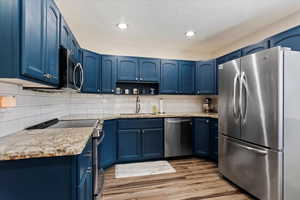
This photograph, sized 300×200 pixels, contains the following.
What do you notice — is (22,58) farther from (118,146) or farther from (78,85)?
(118,146)

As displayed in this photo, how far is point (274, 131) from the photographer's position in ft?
5.43

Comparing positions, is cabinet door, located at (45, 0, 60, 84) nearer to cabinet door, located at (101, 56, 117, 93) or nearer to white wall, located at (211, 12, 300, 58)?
cabinet door, located at (101, 56, 117, 93)

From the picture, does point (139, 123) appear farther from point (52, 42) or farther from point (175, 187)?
point (52, 42)

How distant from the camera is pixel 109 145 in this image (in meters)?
2.90

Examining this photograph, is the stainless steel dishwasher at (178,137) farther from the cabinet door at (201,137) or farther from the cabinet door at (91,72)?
the cabinet door at (91,72)

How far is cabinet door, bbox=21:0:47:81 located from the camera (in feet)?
3.35

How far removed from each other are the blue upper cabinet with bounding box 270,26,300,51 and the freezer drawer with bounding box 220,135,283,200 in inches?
50.0

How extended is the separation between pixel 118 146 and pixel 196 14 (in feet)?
8.40

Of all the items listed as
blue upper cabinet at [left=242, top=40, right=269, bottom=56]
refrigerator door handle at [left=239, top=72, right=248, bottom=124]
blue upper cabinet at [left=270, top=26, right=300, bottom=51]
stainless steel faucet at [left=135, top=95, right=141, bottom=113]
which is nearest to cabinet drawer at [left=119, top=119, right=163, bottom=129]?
stainless steel faucet at [left=135, top=95, right=141, bottom=113]

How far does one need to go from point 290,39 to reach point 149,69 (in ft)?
7.56

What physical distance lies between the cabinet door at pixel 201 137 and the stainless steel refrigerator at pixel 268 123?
0.99 meters

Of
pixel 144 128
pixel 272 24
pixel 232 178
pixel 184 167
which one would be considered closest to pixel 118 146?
pixel 144 128

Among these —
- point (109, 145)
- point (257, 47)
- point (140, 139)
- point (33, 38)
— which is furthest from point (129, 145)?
point (257, 47)

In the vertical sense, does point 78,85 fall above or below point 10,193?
above
